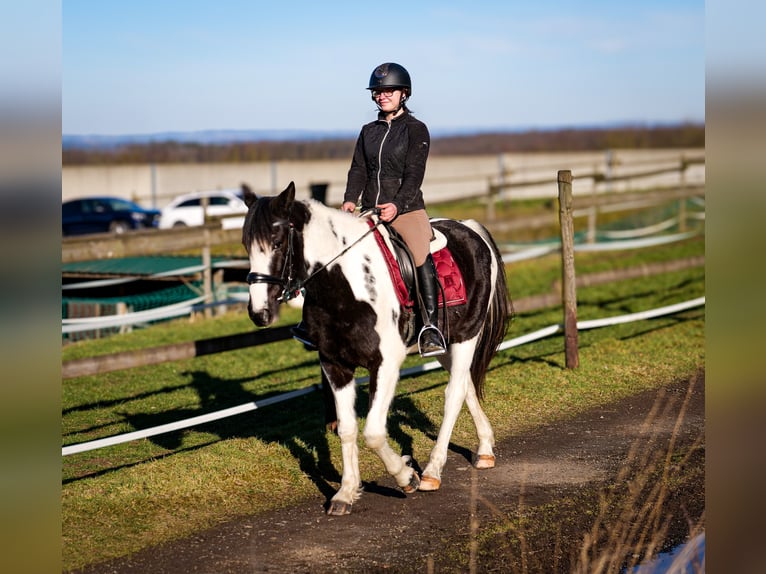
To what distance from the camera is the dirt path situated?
5.04 metres

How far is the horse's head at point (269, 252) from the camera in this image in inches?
209

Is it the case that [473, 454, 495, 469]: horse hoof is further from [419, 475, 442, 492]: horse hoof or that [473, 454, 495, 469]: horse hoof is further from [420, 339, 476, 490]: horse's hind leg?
[419, 475, 442, 492]: horse hoof

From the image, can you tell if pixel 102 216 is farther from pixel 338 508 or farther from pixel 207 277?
pixel 338 508

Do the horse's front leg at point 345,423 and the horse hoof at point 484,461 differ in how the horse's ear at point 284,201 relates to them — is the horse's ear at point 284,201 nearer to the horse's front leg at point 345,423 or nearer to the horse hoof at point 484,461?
the horse's front leg at point 345,423

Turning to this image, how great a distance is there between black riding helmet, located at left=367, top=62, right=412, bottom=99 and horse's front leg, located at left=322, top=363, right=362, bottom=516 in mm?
1936

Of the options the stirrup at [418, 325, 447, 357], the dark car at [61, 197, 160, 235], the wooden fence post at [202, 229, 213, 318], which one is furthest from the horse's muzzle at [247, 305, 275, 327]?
the dark car at [61, 197, 160, 235]

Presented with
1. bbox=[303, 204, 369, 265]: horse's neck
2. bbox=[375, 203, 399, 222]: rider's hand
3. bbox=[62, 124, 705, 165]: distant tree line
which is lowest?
bbox=[303, 204, 369, 265]: horse's neck

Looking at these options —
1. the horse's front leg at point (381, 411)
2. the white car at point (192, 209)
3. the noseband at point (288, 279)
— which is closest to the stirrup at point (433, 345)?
the horse's front leg at point (381, 411)

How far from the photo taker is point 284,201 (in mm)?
5340

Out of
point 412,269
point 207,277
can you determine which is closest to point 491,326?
point 412,269

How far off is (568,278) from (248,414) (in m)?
3.76

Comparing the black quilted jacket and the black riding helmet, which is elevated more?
Answer: the black riding helmet

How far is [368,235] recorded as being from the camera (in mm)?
5938
